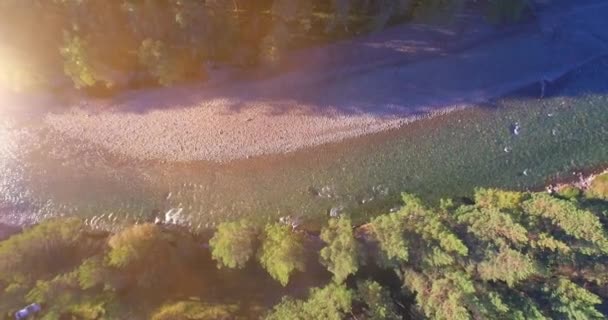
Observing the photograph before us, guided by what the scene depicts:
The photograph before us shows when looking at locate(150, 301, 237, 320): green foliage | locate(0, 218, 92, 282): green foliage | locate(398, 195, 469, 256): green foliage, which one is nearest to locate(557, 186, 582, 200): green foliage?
locate(398, 195, 469, 256): green foliage

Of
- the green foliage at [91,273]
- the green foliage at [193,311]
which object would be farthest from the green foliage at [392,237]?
the green foliage at [91,273]

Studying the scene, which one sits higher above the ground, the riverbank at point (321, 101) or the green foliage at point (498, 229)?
the riverbank at point (321, 101)

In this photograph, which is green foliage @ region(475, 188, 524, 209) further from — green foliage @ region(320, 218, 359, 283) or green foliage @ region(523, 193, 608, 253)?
green foliage @ region(320, 218, 359, 283)

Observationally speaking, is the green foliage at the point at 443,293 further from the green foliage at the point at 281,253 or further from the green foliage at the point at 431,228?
the green foliage at the point at 281,253

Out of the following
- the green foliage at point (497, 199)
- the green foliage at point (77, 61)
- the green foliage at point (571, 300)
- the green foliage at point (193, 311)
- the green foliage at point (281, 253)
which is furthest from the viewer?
the green foliage at point (497, 199)

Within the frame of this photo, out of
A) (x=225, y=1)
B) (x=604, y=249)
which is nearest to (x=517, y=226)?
(x=604, y=249)

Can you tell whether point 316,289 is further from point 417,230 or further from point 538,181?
point 538,181

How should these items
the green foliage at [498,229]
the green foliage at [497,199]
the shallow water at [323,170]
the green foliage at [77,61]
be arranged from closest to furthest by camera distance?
1. the green foliage at [498,229]
2. the green foliage at [77,61]
3. the green foliage at [497,199]
4. the shallow water at [323,170]
